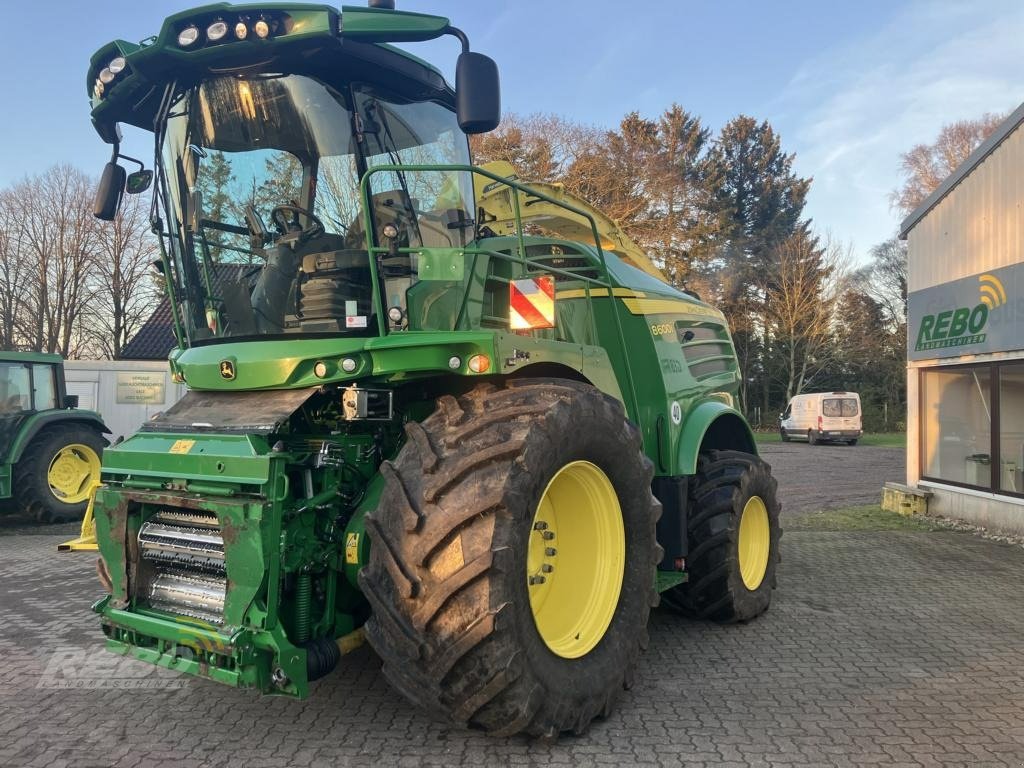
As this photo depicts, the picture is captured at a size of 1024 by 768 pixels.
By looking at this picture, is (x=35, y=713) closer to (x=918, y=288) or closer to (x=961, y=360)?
(x=961, y=360)

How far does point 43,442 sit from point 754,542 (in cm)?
911

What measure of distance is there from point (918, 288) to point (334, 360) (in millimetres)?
9943

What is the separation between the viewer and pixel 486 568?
2.79 meters

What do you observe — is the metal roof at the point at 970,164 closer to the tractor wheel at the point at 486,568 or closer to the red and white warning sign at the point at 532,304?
the red and white warning sign at the point at 532,304

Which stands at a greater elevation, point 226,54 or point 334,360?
point 226,54

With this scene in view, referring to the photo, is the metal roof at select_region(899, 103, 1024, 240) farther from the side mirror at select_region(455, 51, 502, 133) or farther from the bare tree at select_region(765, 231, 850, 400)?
the bare tree at select_region(765, 231, 850, 400)

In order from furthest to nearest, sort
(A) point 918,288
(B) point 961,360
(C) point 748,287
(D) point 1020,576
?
1. (C) point 748,287
2. (A) point 918,288
3. (B) point 961,360
4. (D) point 1020,576

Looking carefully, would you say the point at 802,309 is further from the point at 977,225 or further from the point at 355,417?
the point at 355,417

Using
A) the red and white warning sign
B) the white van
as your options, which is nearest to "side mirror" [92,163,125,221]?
the red and white warning sign

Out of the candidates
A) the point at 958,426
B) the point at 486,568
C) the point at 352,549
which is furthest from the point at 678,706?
the point at 958,426

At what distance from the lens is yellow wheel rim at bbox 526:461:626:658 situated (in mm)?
3547

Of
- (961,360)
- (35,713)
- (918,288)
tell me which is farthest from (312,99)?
(918,288)

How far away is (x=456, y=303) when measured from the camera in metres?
3.81

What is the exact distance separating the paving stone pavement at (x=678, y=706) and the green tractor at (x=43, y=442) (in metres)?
Result: 4.74
